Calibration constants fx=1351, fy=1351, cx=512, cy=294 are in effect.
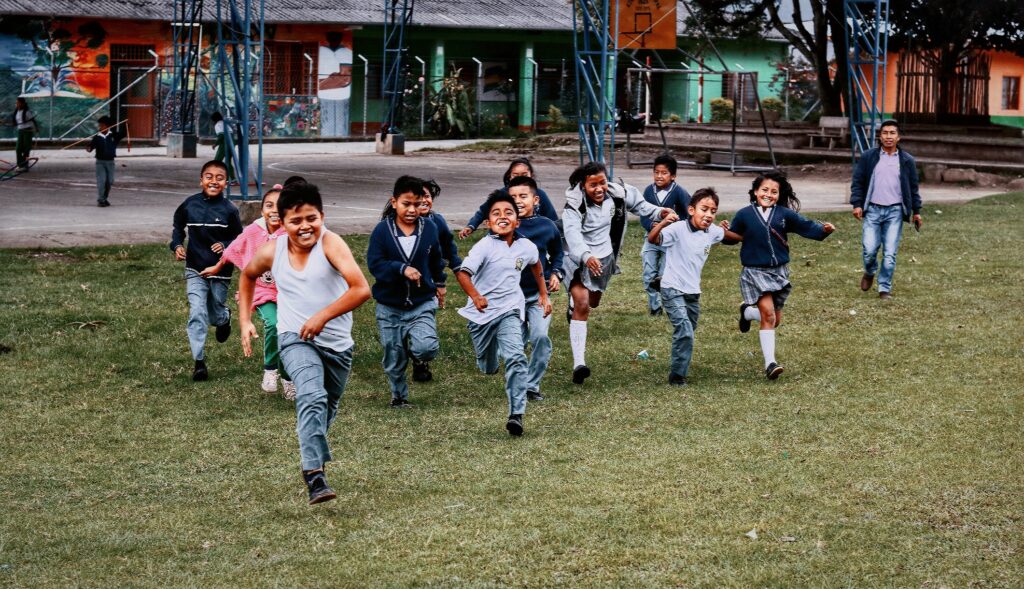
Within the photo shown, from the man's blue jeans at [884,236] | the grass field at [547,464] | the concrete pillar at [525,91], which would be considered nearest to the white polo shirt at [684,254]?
the grass field at [547,464]

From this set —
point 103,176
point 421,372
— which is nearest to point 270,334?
point 421,372

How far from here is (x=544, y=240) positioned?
932cm

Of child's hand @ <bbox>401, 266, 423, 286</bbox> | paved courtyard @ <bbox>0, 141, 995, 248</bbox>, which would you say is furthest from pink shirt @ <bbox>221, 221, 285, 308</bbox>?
paved courtyard @ <bbox>0, 141, 995, 248</bbox>

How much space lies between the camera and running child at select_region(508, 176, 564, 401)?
915cm

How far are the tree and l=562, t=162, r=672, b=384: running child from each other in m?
24.1

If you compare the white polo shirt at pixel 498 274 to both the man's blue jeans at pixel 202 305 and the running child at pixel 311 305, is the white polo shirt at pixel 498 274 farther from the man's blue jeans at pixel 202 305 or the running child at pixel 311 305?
the man's blue jeans at pixel 202 305

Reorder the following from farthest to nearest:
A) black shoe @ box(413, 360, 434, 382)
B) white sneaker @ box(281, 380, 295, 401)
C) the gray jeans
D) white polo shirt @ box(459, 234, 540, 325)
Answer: the gray jeans, black shoe @ box(413, 360, 434, 382), white sneaker @ box(281, 380, 295, 401), white polo shirt @ box(459, 234, 540, 325)

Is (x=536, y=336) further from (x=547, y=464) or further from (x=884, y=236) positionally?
(x=884, y=236)

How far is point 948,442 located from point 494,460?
2.69m

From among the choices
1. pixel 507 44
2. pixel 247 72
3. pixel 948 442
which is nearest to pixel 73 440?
pixel 948 442

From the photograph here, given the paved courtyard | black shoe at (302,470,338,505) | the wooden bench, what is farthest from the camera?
the wooden bench

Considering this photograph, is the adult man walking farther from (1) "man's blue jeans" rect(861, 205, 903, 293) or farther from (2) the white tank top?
(2) the white tank top

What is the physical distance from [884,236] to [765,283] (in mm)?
4160

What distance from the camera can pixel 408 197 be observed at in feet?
28.8
